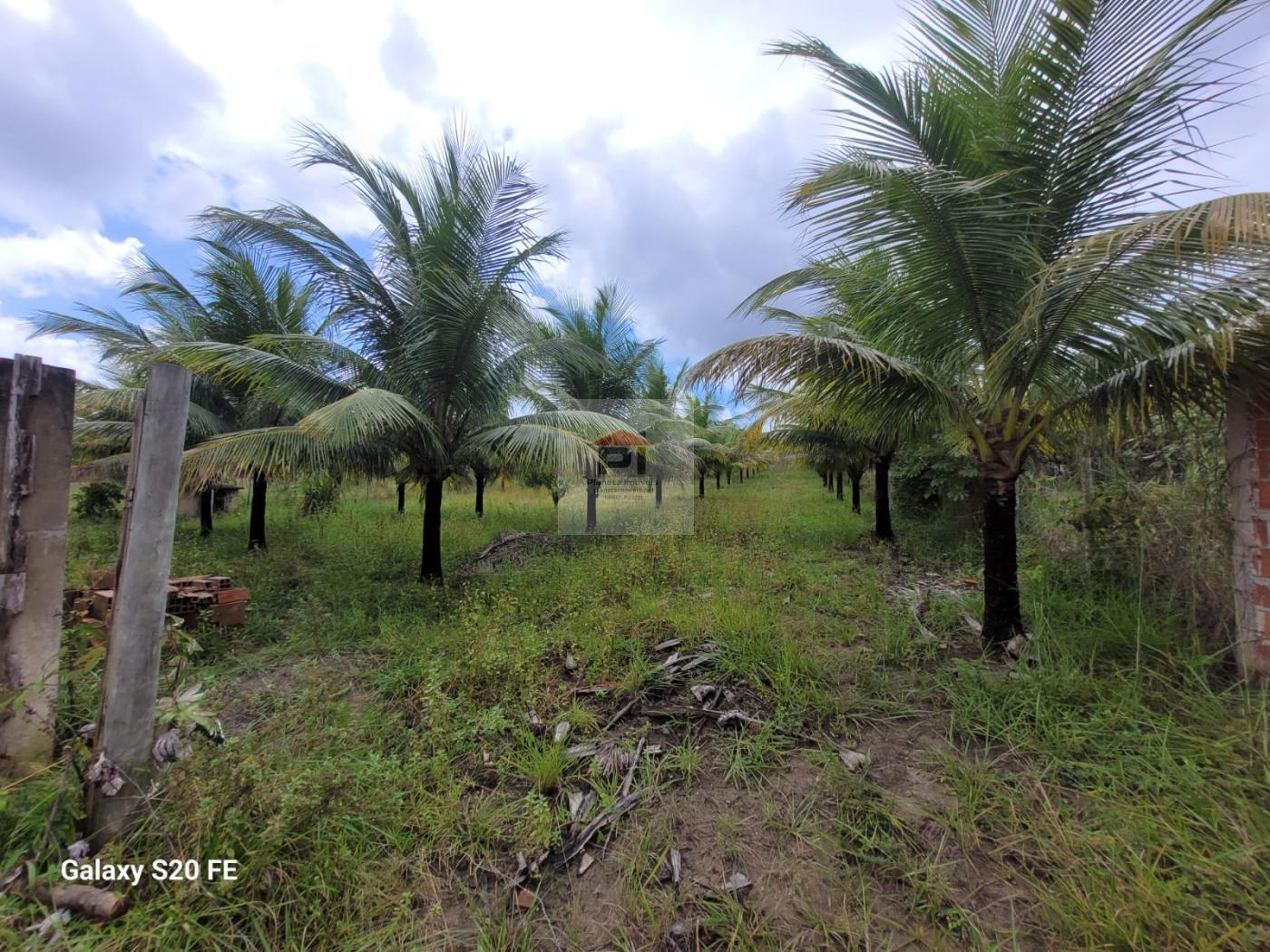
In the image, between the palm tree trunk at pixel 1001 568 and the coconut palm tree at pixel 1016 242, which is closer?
the coconut palm tree at pixel 1016 242

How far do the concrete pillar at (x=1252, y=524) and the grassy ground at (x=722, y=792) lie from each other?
0.25 metres

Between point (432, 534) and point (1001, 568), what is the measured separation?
5.92 meters

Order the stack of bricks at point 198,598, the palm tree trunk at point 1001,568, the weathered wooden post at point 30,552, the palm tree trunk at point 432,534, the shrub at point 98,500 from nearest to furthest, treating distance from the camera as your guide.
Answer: the weathered wooden post at point 30,552 → the palm tree trunk at point 1001,568 → the stack of bricks at point 198,598 → the palm tree trunk at point 432,534 → the shrub at point 98,500

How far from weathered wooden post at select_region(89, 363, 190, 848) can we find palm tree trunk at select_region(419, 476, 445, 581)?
4.33m

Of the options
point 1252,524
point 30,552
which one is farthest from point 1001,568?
point 30,552

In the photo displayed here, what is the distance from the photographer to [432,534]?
613cm

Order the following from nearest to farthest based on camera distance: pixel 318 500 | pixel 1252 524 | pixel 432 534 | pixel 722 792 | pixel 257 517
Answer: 1. pixel 722 792
2. pixel 1252 524
3. pixel 432 534
4. pixel 257 517
5. pixel 318 500

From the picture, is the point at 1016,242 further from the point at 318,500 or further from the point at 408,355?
the point at 318,500

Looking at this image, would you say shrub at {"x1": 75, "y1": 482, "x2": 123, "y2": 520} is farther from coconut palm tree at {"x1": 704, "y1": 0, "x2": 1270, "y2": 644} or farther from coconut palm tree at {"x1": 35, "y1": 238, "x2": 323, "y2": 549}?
coconut palm tree at {"x1": 704, "y1": 0, "x2": 1270, "y2": 644}

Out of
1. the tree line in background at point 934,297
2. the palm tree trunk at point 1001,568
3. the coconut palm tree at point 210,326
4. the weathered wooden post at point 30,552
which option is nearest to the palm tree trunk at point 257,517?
the coconut palm tree at point 210,326

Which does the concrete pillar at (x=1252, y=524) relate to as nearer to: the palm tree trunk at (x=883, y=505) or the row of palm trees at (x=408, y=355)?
the row of palm trees at (x=408, y=355)

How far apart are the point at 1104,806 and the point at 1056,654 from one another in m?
1.47

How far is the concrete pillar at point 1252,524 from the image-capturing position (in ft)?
8.54

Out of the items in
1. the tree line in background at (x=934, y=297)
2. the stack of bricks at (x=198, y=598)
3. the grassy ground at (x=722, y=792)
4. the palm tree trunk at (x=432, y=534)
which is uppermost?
the tree line in background at (x=934, y=297)
